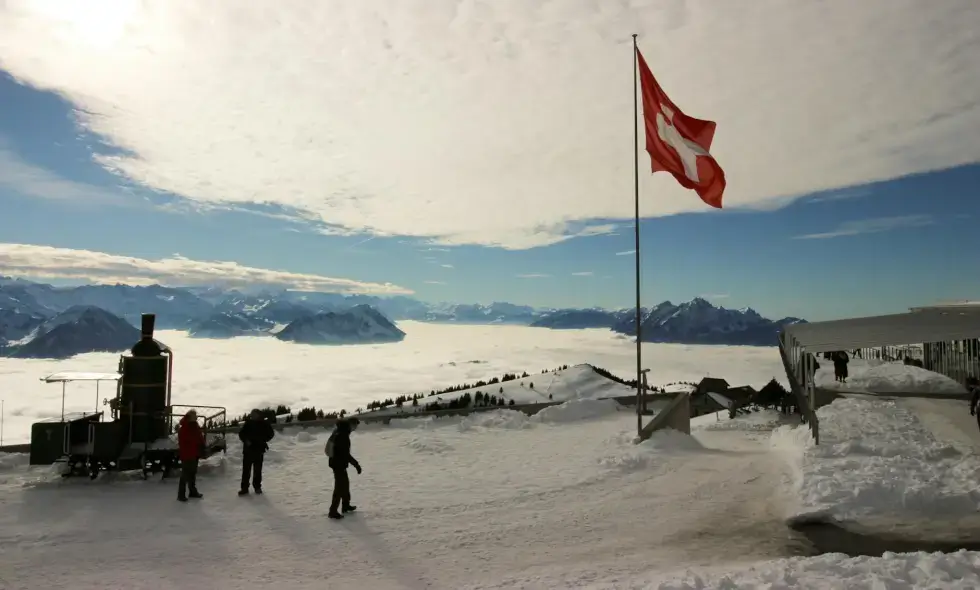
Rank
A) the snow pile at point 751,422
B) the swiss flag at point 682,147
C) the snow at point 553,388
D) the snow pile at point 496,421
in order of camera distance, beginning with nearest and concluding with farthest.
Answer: the swiss flag at point 682,147
the snow pile at point 496,421
the snow pile at point 751,422
the snow at point 553,388

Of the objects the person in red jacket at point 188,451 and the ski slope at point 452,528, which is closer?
the ski slope at point 452,528

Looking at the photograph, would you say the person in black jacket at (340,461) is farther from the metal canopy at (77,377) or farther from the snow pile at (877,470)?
the snow pile at (877,470)

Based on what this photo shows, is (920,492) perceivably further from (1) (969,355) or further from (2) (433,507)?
(1) (969,355)

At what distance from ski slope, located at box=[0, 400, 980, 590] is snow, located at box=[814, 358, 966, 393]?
11960 mm

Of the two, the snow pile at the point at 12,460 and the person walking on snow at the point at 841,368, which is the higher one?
the person walking on snow at the point at 841,368

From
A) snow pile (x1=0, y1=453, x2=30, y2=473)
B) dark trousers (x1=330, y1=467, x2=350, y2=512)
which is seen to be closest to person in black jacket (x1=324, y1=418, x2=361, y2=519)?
dark trousers (x1=330, y1=467, x2=350, y2=512)

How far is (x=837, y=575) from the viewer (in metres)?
6.99

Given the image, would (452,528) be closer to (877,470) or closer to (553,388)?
(877,470)

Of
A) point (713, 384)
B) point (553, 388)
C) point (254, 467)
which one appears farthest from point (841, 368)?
point (254, 467)

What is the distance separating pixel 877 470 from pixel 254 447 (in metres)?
12.4

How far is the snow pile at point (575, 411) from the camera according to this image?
21.1m

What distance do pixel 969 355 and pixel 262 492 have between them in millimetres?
31937

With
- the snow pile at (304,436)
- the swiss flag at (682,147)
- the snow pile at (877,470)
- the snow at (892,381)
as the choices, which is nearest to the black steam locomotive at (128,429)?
the snow pile at (304,436)

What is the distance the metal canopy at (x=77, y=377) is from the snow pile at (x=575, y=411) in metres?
12.9
